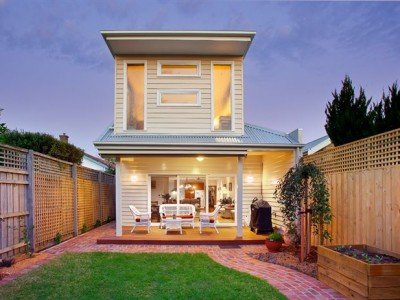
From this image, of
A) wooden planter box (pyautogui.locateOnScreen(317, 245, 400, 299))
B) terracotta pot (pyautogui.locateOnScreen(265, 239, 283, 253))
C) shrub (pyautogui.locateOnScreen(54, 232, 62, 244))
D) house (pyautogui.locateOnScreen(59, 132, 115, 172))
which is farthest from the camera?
house (pyautogui.locateOnScreen(59, 132, 115, 172))

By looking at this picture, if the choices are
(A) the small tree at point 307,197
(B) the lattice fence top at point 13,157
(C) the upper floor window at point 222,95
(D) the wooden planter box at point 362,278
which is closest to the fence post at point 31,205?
(B) the lattice fence top at point 13,157

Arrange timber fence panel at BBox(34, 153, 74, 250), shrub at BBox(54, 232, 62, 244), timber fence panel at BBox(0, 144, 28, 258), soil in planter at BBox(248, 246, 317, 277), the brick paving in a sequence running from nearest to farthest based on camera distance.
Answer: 1. the brick paving
2. soil in planter at BBox(248, 246, 317, 277)
3. timber fence panel at BBox(0, 144, 28, 258)
4. timber fence panel at BBox(34, 153, 74, 250)
5. shrub at BBox(54, 232, 62, 244)

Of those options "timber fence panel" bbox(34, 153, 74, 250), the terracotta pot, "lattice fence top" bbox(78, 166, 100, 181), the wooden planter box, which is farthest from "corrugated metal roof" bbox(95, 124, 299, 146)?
the wooden planter box

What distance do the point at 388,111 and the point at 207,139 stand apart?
18.1 feet

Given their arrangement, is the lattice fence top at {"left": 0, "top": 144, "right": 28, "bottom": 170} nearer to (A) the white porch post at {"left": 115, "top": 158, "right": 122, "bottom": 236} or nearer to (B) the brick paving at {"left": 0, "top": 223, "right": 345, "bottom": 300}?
(B) the brick paving at {"left": 0, "top": 223, "right": 345, "bottom": 300}

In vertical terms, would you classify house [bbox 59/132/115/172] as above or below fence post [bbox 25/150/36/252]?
above

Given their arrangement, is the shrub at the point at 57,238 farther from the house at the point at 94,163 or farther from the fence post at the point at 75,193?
the house at the point at 94,163

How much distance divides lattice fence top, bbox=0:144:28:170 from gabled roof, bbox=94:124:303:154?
2.37 meters

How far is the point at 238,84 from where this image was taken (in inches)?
495

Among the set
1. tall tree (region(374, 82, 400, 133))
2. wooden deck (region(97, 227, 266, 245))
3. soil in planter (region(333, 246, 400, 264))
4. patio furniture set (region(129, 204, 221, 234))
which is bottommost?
wooden deck (region(97, 227, 266, 245))

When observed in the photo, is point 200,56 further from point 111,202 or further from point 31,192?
point 111,202

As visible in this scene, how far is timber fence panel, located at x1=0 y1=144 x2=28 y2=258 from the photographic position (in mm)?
7254

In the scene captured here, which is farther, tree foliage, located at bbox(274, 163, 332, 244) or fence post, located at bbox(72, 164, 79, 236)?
fence post, located at bbox(72, 164, 79, 236)

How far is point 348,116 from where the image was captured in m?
10.6
